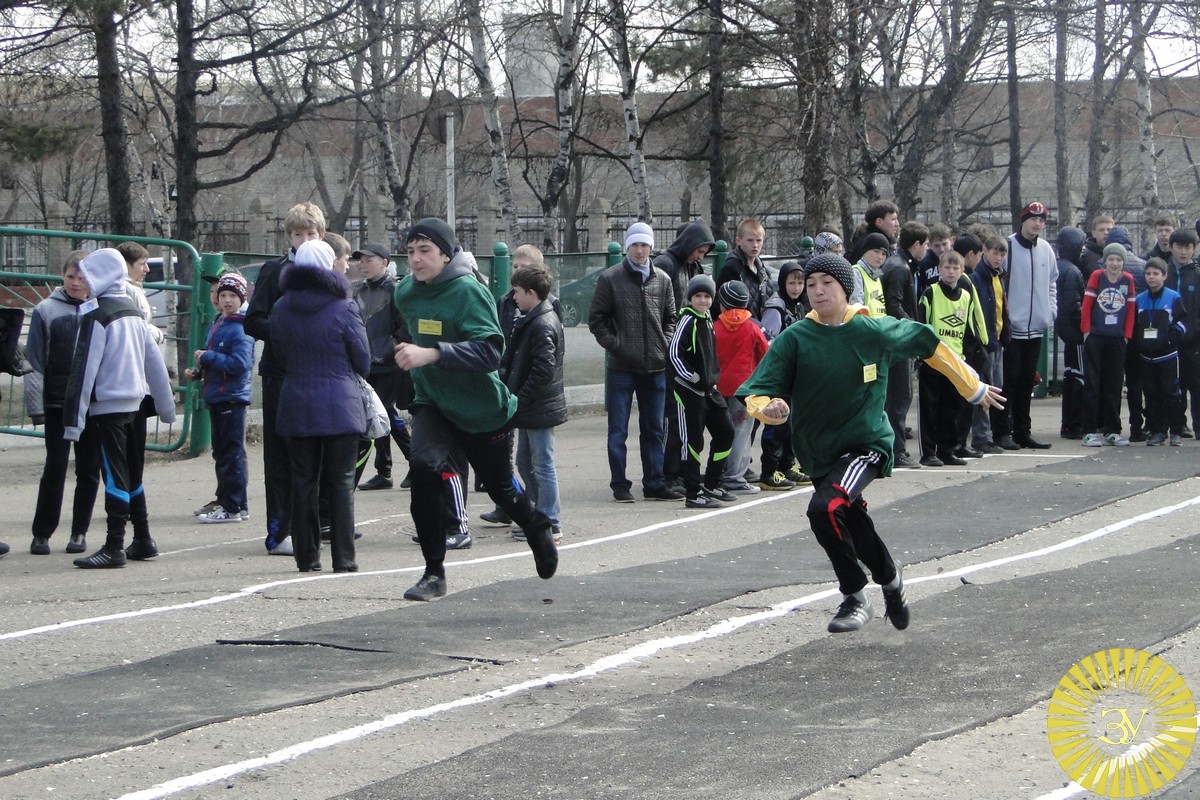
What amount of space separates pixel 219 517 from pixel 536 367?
2.82 metres

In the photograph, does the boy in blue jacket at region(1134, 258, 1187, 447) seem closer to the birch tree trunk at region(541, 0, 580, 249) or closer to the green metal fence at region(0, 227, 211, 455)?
the green metal fence at region(0, 227, 211, 455)

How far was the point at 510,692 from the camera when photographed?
19.6 feet

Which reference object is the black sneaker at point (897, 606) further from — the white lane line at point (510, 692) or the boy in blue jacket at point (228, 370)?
the boy in blue jacket at point (228, 370)

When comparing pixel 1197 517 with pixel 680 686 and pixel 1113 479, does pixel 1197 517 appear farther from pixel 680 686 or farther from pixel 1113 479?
pixel 680 686

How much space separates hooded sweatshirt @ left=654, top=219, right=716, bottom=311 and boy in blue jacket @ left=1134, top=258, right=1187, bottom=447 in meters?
4.89

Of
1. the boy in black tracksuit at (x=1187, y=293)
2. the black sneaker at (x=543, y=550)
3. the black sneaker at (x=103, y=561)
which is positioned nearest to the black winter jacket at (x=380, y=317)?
the black sneaker at (x=103, y=561)

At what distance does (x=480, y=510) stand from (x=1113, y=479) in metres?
5.01

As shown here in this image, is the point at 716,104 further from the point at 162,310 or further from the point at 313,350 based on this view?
the point at 313,350

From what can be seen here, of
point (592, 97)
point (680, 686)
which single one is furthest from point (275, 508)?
point (592, 97)

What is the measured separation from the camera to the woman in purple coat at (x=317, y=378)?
8.32 metres

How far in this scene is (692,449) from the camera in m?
11.1

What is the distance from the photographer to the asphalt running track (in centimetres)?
497

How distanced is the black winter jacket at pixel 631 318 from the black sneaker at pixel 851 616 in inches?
175

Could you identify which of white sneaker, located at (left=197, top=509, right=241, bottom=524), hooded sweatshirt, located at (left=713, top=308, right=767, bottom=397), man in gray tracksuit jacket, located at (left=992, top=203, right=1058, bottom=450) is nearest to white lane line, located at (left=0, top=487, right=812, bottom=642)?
hooded sweatshirt, located at (left=713, top=308, right=767, bottom=397)
